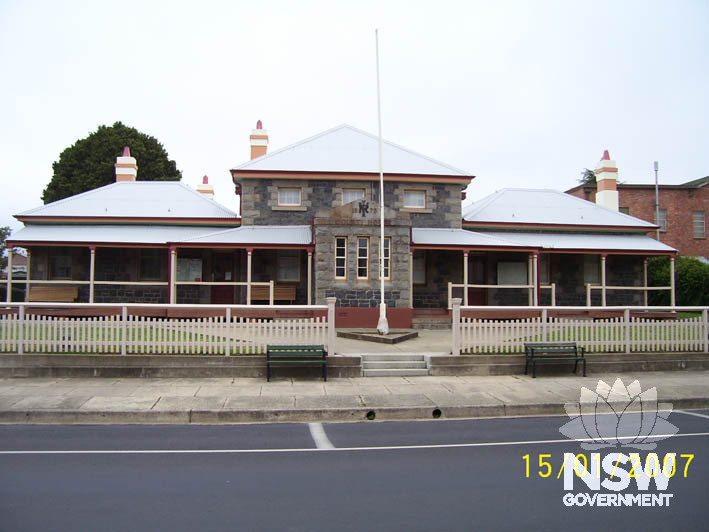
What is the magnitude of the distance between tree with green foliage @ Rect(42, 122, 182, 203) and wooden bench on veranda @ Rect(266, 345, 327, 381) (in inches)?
1321

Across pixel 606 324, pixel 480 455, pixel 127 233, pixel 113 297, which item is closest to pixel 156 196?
pixel 127 233

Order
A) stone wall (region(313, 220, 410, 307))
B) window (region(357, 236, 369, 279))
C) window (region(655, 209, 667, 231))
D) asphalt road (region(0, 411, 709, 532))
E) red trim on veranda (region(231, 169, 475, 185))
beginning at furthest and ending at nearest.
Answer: window (region(655, 209, 667, 231)) → red trim on veranda (region(231, 169, 475, 185)) → window (region(357, 236, 369, 279)) → stone wall (region(313, 220, 410, 307)) → asphalt road (region(0, 411, 709, 532))

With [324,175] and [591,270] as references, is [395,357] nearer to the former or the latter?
[324,175]

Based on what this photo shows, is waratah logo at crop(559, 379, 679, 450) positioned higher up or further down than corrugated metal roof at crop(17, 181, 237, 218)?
further down

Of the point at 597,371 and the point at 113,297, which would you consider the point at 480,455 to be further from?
the point at 113,297

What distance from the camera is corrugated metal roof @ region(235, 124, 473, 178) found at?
76.6 feet

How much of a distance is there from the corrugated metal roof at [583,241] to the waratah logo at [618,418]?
12.7m

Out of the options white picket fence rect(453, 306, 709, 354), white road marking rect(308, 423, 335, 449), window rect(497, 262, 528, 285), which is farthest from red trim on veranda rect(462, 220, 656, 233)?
white road marking rect(308, 423, 335, 449)

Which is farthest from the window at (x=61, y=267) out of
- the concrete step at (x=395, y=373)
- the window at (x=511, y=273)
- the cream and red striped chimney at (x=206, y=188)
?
the window at (x=511, y=273)

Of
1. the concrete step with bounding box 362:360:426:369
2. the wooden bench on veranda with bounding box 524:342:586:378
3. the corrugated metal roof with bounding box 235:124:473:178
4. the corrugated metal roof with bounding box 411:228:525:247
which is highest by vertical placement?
the corrugated metal roof with bounding box 235:124:473:178

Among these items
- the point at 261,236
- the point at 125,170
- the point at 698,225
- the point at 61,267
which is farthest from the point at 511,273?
the point at 125,170

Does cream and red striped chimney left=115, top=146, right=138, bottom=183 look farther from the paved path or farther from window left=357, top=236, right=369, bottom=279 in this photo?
the paved path

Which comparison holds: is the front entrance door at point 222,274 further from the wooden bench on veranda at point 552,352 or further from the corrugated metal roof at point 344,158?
the wooden bench on veranda at point 552,352

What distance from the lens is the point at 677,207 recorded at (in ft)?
116
